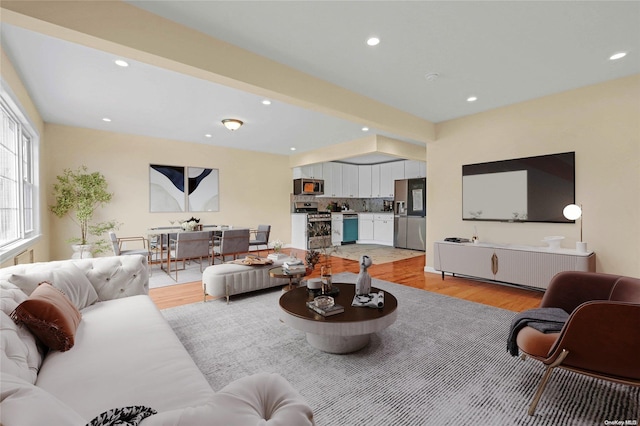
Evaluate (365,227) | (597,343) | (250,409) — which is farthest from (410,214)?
(250,409)

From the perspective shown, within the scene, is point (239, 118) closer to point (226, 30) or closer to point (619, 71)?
point (226, 30)

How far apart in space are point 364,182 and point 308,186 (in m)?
2.10

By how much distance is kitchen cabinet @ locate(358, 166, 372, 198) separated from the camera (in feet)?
29.9

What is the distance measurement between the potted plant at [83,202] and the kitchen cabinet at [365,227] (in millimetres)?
6374

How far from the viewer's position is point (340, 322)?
6.66 ft

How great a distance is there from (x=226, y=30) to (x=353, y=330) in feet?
8.66

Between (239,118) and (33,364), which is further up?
(239,118)

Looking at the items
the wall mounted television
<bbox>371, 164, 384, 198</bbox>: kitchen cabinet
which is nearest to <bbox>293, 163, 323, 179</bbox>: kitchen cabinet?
<bbox>371, 164, 384, 198</bbox>: kitchen cabinet

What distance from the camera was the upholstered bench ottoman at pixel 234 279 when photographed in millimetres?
3461

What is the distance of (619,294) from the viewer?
1988 mm

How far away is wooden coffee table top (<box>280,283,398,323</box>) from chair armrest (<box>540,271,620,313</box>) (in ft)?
4.10

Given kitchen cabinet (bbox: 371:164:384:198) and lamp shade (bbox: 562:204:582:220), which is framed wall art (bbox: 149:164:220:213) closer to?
kitchen cabinet (bbox: 371:164:384:198)

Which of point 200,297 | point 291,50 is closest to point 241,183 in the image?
point 200,297

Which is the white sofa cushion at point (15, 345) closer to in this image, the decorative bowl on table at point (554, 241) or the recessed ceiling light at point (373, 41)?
the recessed ceiling light at point (373, 41)
